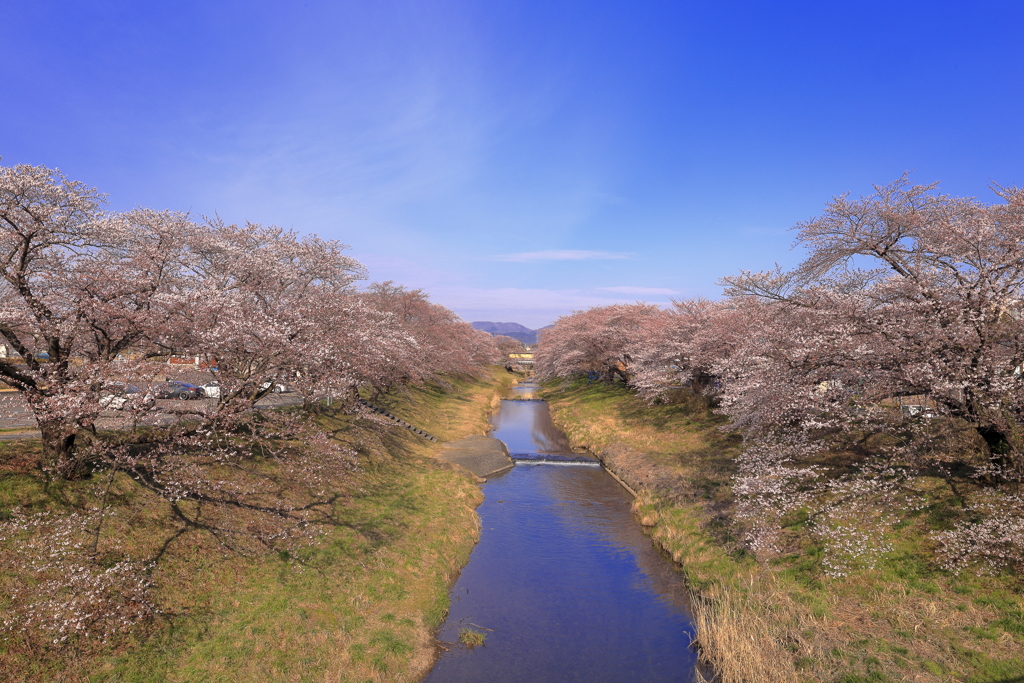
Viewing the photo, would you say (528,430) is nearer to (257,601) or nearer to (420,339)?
(420,339)

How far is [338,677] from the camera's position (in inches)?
525

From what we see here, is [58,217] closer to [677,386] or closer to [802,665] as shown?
[802,665]

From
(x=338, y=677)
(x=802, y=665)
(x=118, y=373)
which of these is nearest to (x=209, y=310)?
(x=118, y=373)

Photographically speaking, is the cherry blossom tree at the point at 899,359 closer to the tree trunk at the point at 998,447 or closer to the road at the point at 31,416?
the tree trunk at the point at 998,447

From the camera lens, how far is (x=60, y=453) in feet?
51.8

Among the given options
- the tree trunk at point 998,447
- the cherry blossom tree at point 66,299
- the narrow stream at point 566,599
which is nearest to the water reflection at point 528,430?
the narrow stream at point 566,599

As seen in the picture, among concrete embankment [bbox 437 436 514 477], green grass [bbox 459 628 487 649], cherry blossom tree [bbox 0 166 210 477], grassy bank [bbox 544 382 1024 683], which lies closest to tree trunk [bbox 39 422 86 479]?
cherry blossom tree [bbox 0 166 210 477]

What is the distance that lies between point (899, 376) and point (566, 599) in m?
13.4

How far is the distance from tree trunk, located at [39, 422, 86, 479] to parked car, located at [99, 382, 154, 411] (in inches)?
52.0

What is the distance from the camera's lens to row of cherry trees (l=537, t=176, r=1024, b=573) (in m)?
15.8

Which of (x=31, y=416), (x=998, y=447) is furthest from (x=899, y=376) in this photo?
(x=31, y=416)

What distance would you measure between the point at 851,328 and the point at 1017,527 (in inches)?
268

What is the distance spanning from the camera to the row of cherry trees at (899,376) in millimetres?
15805

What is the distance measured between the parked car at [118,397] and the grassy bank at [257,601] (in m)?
2.95
